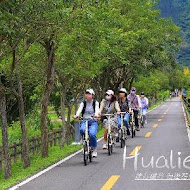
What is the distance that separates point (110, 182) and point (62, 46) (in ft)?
26.4

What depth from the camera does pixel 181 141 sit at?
58.2 ft

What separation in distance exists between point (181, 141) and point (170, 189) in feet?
30.7

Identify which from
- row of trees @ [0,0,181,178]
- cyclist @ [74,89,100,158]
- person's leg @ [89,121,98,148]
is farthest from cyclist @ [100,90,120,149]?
person's leg @ [89,121,98,148]

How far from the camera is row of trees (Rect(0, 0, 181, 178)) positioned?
11.3 metres

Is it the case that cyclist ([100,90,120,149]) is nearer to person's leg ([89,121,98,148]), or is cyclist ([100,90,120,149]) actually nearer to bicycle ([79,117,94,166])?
person's leg ([89,121,98,148])

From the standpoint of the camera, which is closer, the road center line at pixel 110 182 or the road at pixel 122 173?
the road center line at pixel 110 182

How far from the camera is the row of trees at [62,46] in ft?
37.0

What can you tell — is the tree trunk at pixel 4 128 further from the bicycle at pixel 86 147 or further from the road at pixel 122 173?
the bicycle at pixel 86 147

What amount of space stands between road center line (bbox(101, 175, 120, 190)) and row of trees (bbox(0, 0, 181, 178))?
3.49 meters

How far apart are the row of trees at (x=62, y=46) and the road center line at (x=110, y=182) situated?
349 cm

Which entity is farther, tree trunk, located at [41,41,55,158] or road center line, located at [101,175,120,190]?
tree trunk, located at [41,41,55,158]

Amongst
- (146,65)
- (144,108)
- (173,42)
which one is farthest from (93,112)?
(173,42)

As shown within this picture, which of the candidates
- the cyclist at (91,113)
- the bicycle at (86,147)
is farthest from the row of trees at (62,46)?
the bicycle at (86,147)

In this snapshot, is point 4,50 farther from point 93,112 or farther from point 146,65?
point 146,65
